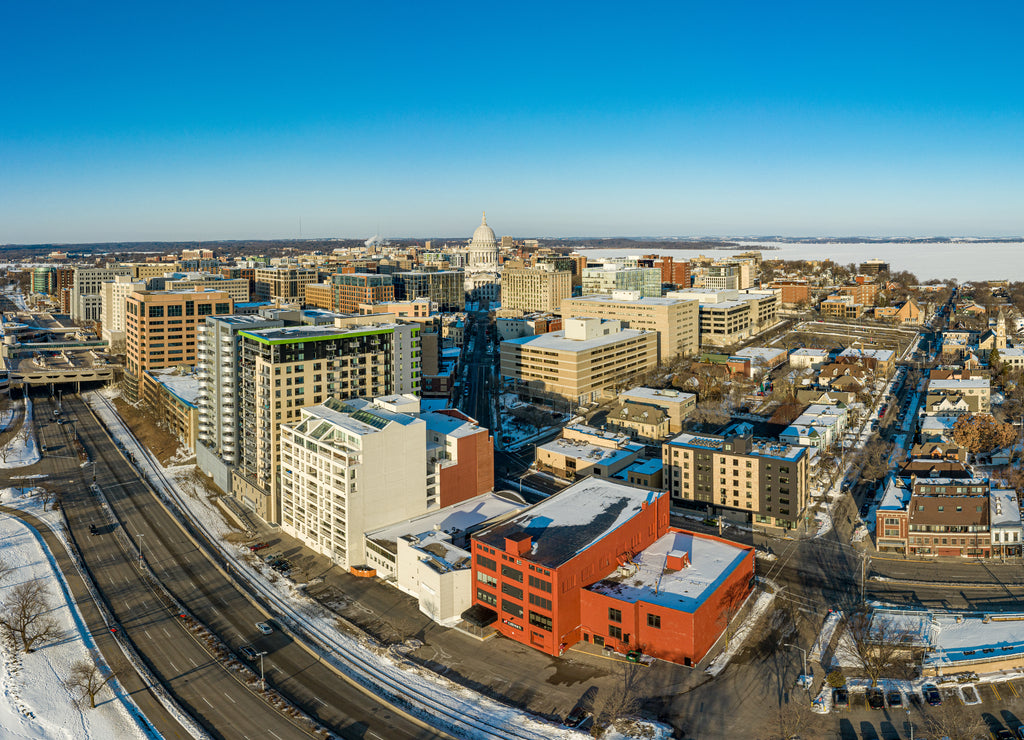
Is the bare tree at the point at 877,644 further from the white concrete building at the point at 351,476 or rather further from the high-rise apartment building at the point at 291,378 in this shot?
the high-rise apartment building at the point at 291,378

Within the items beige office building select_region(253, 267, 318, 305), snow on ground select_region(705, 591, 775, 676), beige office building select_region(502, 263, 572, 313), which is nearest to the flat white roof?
snow on ground select_region(705, 591, 775, 676)

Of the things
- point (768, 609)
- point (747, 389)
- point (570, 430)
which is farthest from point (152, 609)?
point (747, 389)

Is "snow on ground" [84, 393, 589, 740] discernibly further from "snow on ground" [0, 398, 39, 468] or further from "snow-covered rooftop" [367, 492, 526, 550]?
"snow on ground" [0, 398, 39, 468]

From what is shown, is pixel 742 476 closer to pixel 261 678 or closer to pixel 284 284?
pixel 261 678

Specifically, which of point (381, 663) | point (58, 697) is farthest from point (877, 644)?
point (58, 697)

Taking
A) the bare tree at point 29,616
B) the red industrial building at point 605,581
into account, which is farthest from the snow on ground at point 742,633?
the bare tree at point 29,616

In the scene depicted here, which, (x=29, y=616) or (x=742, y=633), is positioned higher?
(x=29, y=616)

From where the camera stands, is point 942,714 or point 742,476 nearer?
point 942,714
